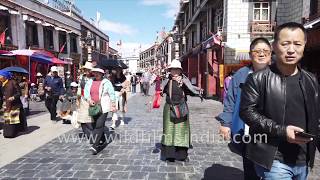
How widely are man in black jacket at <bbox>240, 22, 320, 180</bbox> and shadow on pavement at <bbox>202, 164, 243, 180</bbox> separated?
2643 mm

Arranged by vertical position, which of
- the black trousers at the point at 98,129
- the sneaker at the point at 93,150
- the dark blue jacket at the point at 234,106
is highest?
the dark blue jacket at the point at 234,106

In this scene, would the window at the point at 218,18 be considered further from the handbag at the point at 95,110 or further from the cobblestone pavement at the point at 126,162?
the handbag at the point at 95,110

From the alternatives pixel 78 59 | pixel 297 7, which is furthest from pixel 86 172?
pixel 78 59

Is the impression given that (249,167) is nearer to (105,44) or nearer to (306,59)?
(306,59)

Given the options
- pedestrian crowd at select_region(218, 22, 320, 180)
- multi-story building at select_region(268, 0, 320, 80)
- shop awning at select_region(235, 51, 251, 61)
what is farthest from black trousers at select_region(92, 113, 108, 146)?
shop awning at select_region(235, 51, 251, 61)

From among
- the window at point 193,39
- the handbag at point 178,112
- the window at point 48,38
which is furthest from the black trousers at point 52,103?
the window at point 193,39

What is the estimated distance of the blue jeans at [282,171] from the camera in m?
2.27

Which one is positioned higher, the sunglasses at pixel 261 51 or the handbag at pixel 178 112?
the sunglasses at pixel 261 51

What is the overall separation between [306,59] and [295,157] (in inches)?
503

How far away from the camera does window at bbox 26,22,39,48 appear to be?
A: 22784 mm

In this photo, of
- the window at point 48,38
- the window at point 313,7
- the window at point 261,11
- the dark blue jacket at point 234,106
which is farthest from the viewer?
the window at point 48,38

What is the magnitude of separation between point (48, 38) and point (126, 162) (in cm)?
2380

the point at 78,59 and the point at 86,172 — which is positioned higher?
the point at 78,59

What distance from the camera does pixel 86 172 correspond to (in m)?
5.11
